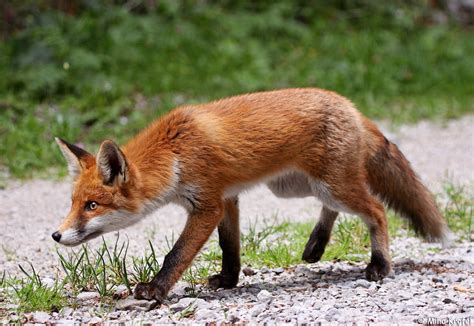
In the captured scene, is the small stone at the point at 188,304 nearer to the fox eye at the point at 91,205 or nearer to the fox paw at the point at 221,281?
the fox paw at the point at 221,281

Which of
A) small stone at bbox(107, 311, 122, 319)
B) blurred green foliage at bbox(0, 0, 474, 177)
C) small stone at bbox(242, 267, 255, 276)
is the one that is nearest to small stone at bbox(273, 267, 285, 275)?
small stone at bbox(242, 267, 255, 276)

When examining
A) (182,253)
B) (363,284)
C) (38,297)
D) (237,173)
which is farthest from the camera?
(363,284)

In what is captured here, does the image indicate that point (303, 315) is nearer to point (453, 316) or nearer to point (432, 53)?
point (453, 316)

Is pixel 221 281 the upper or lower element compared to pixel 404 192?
lower

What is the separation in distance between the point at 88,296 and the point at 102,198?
0.71 meters

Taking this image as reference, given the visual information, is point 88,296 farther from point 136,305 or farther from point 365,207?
point 365,207

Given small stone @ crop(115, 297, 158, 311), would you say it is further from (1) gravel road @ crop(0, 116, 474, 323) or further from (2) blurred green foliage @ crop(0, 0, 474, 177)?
(2) blurred green foliage @ crop(0, 0, 474, 177)

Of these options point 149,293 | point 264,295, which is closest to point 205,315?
point 149,293

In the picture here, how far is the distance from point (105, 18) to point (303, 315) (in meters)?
9.49

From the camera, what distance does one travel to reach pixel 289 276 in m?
6.20

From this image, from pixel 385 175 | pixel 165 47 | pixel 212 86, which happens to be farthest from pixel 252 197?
pixel 165 47

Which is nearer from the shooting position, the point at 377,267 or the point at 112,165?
the point at 112,165

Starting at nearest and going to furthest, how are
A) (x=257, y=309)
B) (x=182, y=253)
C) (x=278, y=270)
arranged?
1. (x=257, y=309)
2. (x=182, y=253)
3. (x=278, y=270)

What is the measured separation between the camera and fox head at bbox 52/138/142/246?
5.14 meters
